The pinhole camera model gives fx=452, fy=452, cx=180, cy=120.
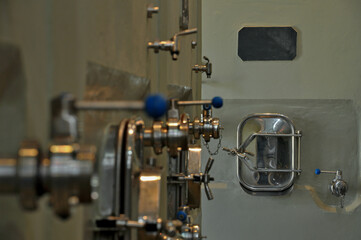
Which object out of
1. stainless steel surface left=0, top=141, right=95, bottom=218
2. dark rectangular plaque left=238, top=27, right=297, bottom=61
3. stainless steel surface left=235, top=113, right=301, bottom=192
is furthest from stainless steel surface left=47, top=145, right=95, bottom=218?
dark rectangular plaque left=238, top=27, right=297, bottom=61

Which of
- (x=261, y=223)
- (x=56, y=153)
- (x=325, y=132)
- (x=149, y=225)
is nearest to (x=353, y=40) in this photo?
(x=325, y=132)

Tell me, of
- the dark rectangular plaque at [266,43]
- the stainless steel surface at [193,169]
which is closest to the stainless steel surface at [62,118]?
the stainless steel surface at [193,169]

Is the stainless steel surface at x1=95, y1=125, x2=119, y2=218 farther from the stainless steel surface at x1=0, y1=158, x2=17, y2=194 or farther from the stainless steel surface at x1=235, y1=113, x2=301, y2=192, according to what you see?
the stainless steel surface at x1=235, y1=113, x2=301, y2=192

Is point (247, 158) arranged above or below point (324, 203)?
above

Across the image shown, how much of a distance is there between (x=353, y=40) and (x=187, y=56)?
1.66 metres

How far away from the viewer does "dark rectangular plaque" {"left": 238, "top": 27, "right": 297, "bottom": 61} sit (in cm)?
264

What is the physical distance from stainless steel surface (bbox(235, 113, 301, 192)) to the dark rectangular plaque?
0.35m

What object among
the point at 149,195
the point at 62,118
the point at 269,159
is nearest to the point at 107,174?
the point at 149,195

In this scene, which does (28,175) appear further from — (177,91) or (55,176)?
(177,91)

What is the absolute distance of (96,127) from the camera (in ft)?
1.43

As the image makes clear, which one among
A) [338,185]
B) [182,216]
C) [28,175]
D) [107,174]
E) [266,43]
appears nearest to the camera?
[28,175]

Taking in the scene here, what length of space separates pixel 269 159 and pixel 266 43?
2.24ft

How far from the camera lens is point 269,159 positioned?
261 centimetres

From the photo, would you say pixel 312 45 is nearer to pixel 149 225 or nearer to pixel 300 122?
pixel 300 122
